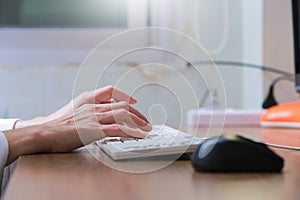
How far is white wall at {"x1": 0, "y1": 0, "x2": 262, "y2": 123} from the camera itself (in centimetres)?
169

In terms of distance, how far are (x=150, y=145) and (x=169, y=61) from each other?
0.97 m

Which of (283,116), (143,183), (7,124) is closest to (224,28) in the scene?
(283,116)

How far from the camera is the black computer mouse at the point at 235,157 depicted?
1.97 ft

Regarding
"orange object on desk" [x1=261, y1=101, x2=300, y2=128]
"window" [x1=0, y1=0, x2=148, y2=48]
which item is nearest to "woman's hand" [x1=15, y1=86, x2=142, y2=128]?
"orange object on desk" [x1=261, y1=101, x2=300, y2=128]

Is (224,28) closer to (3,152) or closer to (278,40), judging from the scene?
(278,40)

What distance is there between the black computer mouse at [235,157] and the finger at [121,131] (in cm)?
21

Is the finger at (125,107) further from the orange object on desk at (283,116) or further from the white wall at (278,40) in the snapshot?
the white wall at (278,40)

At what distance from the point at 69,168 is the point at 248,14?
1317mm

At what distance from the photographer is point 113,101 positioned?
87 centimetres

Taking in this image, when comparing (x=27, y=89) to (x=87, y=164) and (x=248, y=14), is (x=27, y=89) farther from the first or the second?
(x=87, y=164)

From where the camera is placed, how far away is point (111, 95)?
91cm

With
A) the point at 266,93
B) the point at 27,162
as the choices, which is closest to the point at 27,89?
the point at 266,93

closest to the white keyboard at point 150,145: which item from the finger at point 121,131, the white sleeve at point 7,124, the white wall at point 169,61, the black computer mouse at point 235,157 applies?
the finger at point 121,131

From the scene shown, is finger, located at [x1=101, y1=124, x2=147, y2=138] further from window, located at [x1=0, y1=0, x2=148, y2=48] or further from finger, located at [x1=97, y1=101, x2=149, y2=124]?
window, located at [x1=0, y1=0, x2=148, y2=48]
